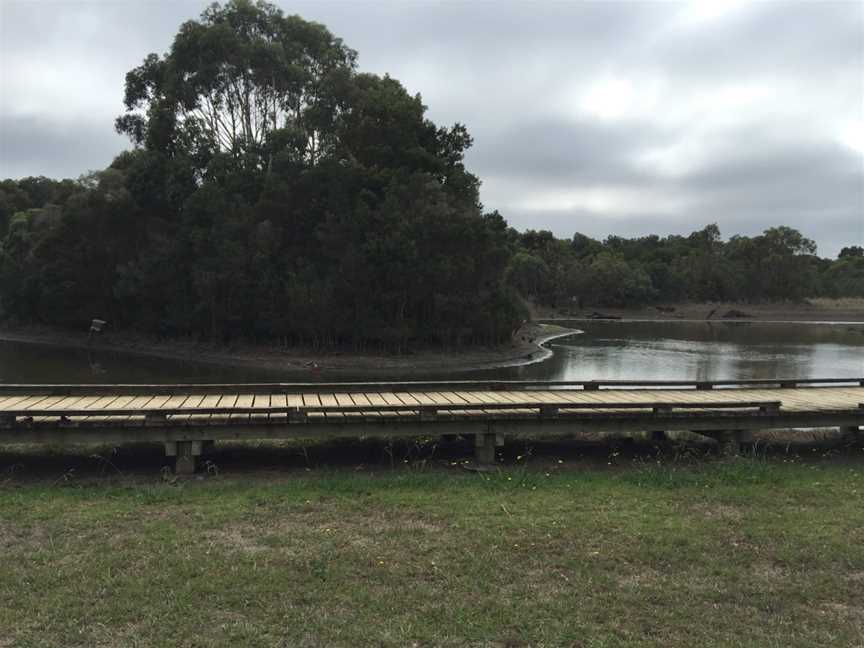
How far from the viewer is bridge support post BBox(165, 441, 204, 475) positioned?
801 centimetres

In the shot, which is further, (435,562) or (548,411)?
(548,411)

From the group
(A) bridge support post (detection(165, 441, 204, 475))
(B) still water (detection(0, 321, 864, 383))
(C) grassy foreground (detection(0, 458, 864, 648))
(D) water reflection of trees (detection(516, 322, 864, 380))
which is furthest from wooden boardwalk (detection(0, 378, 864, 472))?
(D) water reflection of trees (detection(516, 322, 864, 380))

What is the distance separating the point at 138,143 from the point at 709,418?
170ft

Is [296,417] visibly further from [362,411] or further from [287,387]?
[287,387]

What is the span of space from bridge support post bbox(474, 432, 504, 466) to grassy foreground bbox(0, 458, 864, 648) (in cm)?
108

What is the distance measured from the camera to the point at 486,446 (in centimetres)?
859

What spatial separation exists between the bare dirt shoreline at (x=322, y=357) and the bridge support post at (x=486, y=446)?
2663 centimetres

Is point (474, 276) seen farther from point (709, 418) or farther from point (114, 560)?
point (114, 560)

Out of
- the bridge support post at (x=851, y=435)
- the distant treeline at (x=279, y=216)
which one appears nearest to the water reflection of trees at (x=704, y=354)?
the distant treeline at (x=279, y=216)

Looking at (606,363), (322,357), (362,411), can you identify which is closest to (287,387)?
(362,411)

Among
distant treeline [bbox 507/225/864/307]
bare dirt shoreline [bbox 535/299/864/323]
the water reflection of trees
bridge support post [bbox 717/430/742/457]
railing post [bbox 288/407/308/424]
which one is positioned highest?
distant treeline [bbox 507/225/864/307]

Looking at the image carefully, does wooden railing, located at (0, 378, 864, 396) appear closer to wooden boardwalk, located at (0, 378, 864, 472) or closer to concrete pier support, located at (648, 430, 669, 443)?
wooden boardwalk, located at (0, 378, 864, 472)

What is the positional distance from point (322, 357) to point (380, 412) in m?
31.4

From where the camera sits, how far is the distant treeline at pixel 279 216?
39.0 metres
